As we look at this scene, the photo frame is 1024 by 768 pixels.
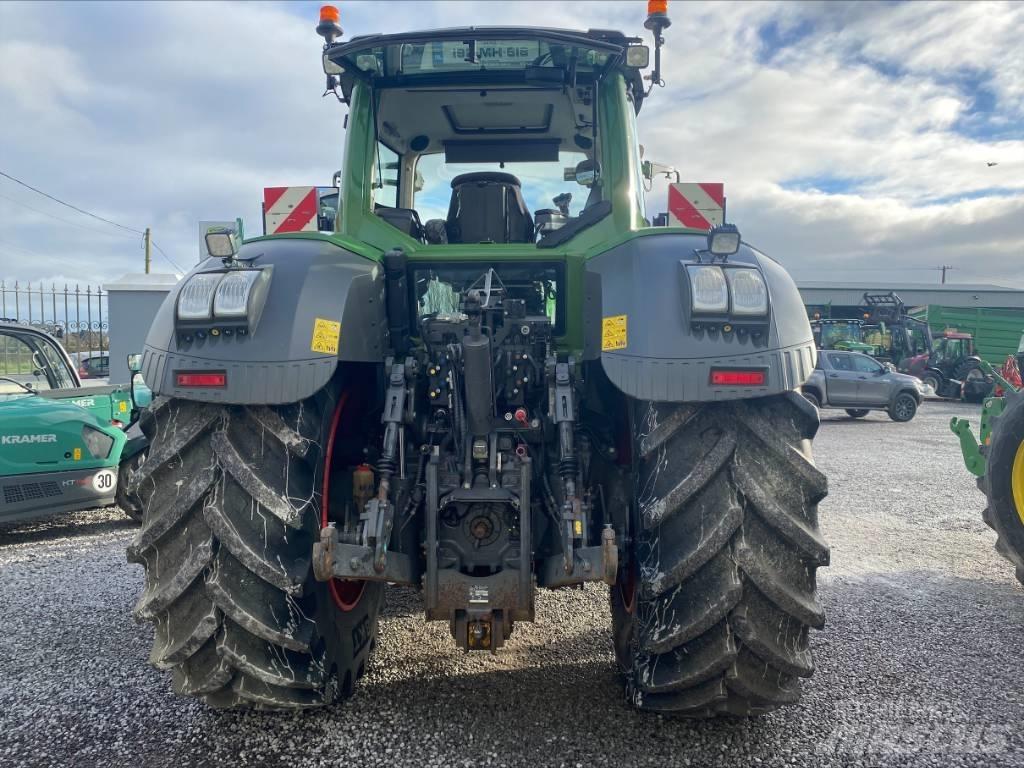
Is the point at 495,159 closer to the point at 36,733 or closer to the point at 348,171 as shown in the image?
the point at 348,171

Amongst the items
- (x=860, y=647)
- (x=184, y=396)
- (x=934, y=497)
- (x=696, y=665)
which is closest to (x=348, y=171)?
(x=184, y=396)

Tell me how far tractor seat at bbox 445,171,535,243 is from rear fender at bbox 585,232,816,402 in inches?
47.6

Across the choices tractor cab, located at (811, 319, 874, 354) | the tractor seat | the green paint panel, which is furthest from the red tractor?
the tractor seat

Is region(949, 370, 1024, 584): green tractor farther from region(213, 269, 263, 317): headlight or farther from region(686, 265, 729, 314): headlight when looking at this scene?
region(213, 269, 263, 317): headlight

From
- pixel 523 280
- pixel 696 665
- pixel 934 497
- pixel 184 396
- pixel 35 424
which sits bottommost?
pixel 934 497

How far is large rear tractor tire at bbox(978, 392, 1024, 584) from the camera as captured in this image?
4.20m

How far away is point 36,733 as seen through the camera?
103 inches

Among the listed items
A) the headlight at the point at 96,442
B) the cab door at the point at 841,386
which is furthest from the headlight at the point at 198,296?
the cab door at the point at 841,386

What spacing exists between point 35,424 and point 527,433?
15.6 ft

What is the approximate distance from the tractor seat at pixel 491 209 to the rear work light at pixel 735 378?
1.69m

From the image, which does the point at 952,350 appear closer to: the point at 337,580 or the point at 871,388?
the point at 871,388

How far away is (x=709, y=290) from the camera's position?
2271mm

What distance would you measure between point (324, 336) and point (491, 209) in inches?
59.4

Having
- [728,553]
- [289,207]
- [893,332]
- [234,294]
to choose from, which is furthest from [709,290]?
[893,332]
